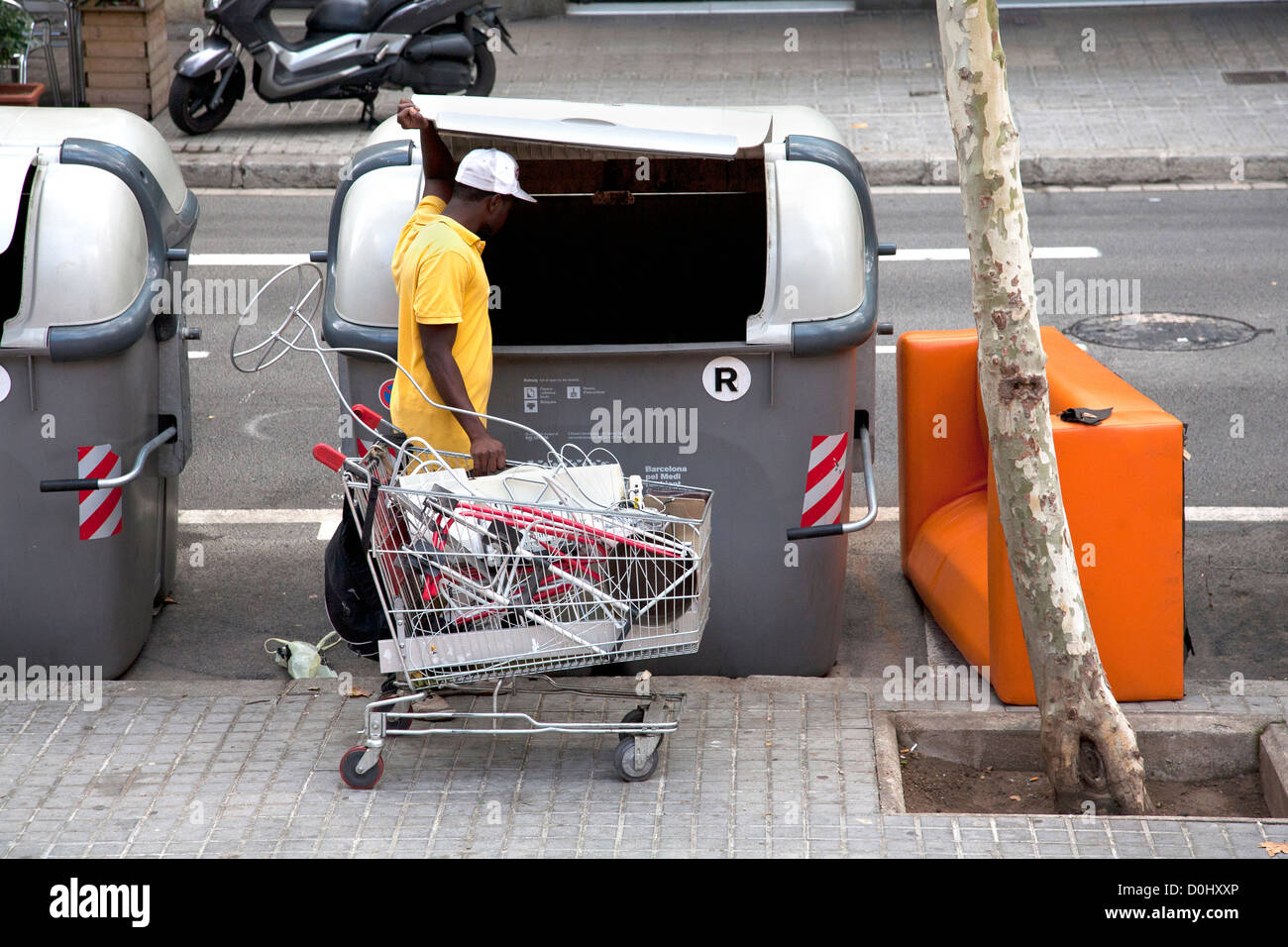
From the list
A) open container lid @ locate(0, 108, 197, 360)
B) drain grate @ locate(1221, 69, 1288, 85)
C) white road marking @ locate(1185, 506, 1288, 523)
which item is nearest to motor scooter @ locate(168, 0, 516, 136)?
drain grate @ locate(1221, 69, 1288, 85)

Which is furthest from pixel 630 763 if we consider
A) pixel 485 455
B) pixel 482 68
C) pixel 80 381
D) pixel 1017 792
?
pixel 482 68

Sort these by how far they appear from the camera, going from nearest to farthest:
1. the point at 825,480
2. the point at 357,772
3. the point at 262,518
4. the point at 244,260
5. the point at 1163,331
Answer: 1. the point at 357,772
2. the point at 825,480
3. the point at 262,518
4. the point at 1163,331
5. the point at 244,260

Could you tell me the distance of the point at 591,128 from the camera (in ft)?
14.4

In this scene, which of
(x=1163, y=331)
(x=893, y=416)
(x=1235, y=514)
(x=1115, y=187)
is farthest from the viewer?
(x=1115, y=187)

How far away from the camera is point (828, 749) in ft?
14.6

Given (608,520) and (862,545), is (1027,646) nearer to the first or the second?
(608,520)

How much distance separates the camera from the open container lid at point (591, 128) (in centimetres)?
429

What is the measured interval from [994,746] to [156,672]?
302 centimetres

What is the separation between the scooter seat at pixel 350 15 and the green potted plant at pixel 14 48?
247 centimetres

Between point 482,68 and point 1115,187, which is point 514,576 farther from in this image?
point 482,68

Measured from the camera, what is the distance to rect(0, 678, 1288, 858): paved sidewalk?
155 inches

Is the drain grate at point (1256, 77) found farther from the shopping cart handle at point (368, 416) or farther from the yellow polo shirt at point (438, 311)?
the shopping cart handle at point (368, 416)

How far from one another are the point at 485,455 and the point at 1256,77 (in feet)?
42.0
